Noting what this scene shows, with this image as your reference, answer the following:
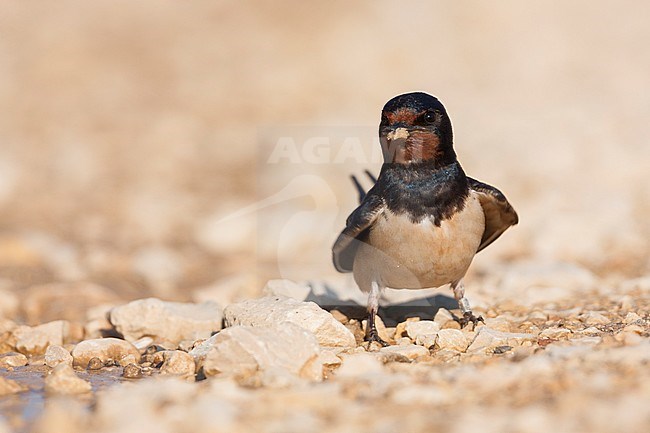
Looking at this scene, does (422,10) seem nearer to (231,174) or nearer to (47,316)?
(231,174)

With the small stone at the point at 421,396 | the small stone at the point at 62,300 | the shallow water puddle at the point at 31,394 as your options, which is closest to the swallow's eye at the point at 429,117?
the small stone at the point at 421,396

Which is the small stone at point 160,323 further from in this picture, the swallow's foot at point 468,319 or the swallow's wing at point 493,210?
the swallow's wing at point 493,210

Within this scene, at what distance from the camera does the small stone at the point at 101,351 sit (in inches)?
240

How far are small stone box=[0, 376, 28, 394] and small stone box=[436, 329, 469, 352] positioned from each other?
259 cm

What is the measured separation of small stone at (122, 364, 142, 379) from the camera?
5699 mm

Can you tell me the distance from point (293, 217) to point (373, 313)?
596 centimetres

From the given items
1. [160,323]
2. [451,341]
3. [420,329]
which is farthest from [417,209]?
[160,323]

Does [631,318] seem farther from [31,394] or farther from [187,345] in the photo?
[31,394]

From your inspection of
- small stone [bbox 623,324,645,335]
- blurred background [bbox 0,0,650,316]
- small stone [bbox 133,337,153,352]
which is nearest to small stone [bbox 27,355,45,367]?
small stone [bbox 133,337,153,352]

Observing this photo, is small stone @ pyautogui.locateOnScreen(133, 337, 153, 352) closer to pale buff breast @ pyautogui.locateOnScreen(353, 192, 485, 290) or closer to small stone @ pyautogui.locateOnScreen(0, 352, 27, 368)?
small stone @ pyautogui.locateOnScreen(0, 352, 27, 368)

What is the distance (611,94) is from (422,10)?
5098 mm

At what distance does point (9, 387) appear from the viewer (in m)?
5.09

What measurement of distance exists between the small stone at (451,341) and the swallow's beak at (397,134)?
1337mm

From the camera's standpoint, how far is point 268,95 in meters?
16.9
